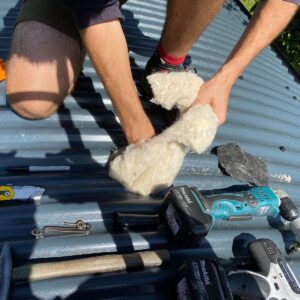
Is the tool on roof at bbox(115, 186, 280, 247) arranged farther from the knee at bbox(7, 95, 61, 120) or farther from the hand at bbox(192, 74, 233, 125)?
the knee at bbox(7, 95, 61, 120)

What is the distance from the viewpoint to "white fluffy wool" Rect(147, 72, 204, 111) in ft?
4.76

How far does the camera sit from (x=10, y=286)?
100 cm

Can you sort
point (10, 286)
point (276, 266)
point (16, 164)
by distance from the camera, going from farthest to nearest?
point (16, 164) < point (276, 266) < point (10, 286)

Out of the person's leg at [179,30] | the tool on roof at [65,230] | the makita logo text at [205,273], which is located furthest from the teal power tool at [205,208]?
the person's leg at [179,30]

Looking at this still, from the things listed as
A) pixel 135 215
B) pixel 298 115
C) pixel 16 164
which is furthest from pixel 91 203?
pixel 298 115

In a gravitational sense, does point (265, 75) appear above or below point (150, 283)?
above

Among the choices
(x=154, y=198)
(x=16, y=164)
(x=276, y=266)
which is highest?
(x=276, y=266)

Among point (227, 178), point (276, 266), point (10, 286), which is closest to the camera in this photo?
point (10, 286)

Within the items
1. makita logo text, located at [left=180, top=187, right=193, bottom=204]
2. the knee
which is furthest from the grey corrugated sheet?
makita logo text, located at [left=180, top=187, right=193, bottom=204]

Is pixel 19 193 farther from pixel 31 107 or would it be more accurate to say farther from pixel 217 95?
pixel 217 95

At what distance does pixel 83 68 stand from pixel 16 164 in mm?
625

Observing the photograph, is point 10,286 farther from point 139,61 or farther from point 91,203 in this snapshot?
point 139,61

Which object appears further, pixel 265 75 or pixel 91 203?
pixel 265 75

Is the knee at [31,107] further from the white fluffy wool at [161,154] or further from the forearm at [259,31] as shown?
the forearm at [259,31]
